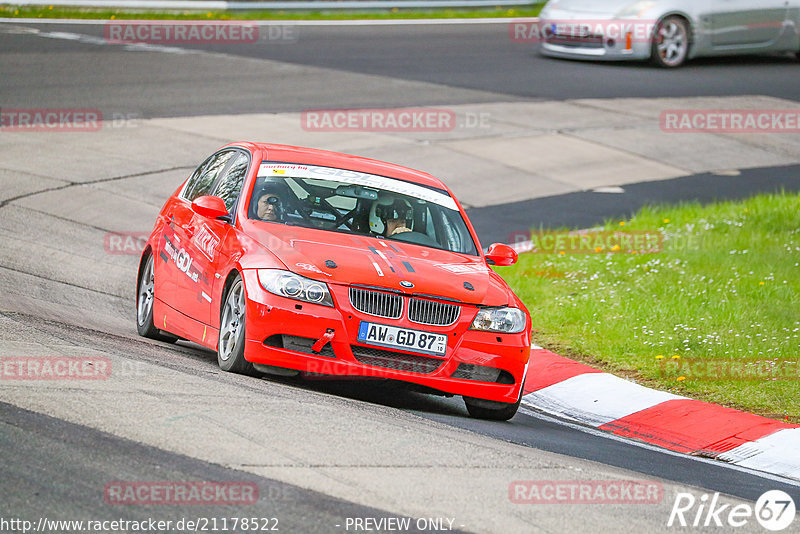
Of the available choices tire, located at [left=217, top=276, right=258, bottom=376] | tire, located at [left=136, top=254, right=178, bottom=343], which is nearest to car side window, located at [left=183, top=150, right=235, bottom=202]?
tire, located at [left=136, top=254, right=178, bottom=343]

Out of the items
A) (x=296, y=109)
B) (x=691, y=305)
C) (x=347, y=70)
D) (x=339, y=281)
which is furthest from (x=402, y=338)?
(x=347, y=70)

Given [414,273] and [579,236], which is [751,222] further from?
[414,273]

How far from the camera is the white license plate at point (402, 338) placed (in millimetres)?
7375

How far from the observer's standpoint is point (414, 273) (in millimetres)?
7684

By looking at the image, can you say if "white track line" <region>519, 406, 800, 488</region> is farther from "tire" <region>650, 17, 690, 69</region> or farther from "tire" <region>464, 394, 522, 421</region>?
"tire" <region>650, 17, 690, 69</region>

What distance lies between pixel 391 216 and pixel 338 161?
748 millimetres

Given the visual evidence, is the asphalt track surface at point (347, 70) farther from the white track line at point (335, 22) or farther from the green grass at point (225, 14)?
the green grass at point (225, 14)

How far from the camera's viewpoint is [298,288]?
738cm

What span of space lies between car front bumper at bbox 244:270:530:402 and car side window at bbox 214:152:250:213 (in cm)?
125

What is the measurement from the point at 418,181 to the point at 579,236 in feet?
18.0

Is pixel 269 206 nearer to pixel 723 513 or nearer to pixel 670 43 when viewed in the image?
pixel 723 513

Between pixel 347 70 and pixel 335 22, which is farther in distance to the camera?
pixel 335 22

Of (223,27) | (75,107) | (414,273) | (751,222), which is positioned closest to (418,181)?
(414,273)

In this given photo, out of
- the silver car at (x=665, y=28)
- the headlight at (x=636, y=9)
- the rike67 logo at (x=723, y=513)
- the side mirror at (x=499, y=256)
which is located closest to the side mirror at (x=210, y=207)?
the side mirror at (x=499, y=256)
